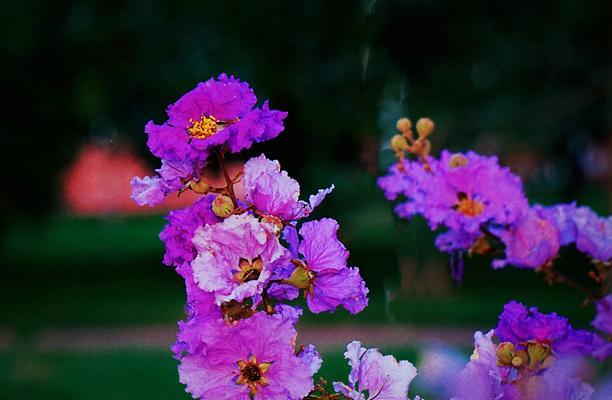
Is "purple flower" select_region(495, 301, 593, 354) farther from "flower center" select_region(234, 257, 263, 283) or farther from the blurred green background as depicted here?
the blurred green background

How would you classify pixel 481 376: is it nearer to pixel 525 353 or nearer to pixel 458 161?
pixel 525 353

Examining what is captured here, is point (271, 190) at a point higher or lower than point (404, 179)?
lower

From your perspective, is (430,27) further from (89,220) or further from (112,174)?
(89,220)

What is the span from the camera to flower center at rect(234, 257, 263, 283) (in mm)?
787

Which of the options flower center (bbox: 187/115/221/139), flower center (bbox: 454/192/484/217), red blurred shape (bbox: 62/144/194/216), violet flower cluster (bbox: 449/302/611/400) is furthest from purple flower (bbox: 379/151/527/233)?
red blurred shape (bbox: 62/144/194/216)

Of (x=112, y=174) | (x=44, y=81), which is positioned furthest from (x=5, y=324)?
(x=112, y=174)

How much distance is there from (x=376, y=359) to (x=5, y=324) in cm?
888

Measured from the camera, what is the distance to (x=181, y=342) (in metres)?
0.79

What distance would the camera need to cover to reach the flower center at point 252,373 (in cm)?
76

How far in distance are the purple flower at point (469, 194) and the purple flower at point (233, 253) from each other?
368 millimetres

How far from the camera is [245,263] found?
31.2 inches

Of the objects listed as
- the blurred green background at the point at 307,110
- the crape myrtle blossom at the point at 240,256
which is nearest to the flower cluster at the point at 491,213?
the crape myrtle blossom at the point at 240,256

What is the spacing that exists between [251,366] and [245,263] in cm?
8

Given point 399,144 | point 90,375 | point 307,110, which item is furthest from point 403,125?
point 90,375
